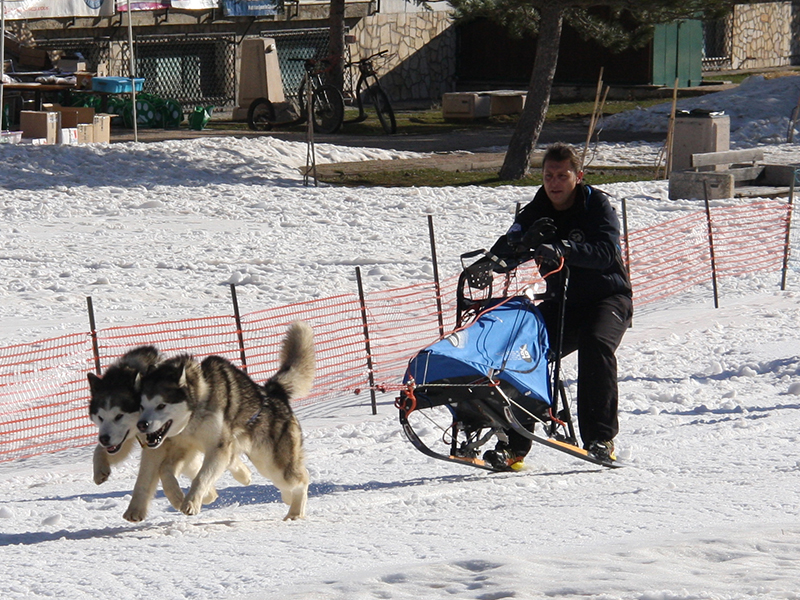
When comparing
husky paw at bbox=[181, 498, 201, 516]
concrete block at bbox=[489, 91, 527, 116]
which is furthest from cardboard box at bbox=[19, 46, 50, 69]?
husky paw at bbox=[181, 498, 201, 516]

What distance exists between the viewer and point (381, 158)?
19938 mm

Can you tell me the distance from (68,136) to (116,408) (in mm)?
14786

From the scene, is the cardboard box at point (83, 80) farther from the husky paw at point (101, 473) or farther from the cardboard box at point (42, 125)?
the husky paw at point (101, 473)

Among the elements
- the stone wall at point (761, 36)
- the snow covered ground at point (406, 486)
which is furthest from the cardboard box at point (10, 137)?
the stone wall at point (761, 36)

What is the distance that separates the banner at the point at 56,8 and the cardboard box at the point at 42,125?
546 centimetres

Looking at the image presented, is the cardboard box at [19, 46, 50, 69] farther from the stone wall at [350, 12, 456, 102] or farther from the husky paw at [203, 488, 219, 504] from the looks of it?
the husky paw at [203, 488, 219, 504]

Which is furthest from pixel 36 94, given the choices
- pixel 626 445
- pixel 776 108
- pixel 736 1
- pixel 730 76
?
pixel 730 76

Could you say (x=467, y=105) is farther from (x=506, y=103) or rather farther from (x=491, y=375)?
(x=491, y=375)

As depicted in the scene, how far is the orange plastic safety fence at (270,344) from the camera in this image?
23.2 ft

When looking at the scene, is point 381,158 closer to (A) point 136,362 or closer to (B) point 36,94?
(B) point 36,94

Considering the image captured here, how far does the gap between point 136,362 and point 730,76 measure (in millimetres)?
32907

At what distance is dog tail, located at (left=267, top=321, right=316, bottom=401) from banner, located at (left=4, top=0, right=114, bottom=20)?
1966 centimetres

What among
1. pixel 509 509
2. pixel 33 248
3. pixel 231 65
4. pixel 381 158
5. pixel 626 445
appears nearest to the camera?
pixel 509 509

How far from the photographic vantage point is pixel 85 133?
1884 cm
